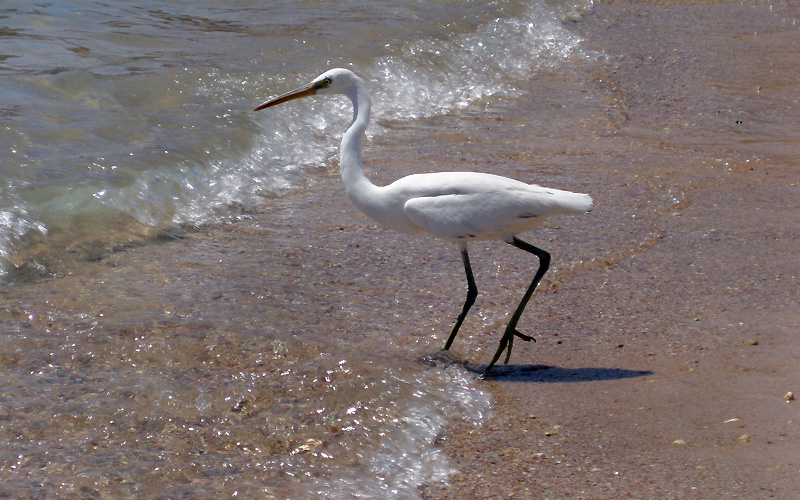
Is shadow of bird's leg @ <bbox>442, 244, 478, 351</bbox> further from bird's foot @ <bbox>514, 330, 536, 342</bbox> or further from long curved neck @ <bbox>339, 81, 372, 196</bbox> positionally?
long curved neck @ <bbox>339, 81, 372, 196</bbox>

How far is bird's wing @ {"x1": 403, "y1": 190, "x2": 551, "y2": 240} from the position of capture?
4.23m

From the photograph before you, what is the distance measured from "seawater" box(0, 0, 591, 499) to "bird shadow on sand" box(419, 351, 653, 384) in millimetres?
114

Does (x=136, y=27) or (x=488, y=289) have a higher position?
(x=136, y=27)

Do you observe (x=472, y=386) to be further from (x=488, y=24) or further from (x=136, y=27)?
(x=488, y=24)

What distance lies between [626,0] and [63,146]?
34.4 feet

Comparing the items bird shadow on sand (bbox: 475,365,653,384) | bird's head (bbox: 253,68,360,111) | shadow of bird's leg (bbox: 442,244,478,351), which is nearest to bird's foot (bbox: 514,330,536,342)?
bird shadow on sand (bbox: 475,365,653,384)

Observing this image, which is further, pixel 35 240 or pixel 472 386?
pixel 35 240

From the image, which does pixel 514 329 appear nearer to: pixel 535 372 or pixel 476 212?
pixel 535 372

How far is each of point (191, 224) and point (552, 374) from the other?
2949mm

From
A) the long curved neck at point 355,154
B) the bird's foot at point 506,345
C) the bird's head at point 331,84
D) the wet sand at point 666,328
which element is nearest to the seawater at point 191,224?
the bird's foot at point 506,345

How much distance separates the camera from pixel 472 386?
405 cm

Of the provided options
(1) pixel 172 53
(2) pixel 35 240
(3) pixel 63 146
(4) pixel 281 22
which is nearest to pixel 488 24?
(4) pixel 281 22

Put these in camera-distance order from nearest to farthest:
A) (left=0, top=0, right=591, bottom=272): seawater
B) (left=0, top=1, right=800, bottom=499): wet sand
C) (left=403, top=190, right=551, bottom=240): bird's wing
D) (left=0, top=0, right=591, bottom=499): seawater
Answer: (left=0, top=0, right=591, bottom=499): seawater, (left=0, top=1, right=800, bottom=499): wet sand, (left=403, top=190, right=551, bottom=240): bird's wing, (left=0, top=0, right=591, bottom=272): seawater

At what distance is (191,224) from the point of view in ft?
19.8
